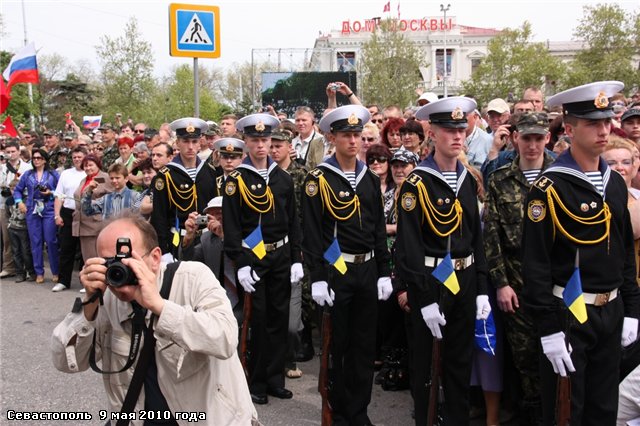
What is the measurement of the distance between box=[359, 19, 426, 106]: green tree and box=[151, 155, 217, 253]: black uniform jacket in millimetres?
34176

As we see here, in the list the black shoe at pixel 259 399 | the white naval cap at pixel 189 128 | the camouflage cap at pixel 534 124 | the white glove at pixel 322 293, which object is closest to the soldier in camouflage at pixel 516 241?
the camouflage cap at pixel 534 124

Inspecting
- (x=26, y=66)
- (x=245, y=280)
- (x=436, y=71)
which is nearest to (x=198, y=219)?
(x=245, y=280)

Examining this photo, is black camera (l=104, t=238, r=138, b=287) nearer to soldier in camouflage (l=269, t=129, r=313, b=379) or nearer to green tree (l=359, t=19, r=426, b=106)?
soldier in camouflage (l=269, t=129, r=313, b=379)

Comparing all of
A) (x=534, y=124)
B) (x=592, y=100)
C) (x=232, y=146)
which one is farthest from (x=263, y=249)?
(x=592, y=100)

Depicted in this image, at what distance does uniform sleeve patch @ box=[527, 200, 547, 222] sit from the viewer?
138 inches

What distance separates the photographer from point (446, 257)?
418 centimetres

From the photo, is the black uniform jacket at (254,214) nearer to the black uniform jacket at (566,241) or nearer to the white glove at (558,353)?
the black uniform jacket at (566,241)

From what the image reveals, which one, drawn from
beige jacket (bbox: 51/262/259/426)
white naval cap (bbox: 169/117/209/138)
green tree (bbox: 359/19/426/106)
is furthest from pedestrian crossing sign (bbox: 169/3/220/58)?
green tree (bbox: 359/19/426/106)

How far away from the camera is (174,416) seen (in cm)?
262

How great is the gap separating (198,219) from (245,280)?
49.9 inches

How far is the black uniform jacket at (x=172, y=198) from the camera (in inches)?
256

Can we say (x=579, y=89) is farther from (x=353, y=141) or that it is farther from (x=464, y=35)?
(x=464, y=35)

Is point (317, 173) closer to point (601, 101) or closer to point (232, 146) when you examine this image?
Result: point (232, 146)

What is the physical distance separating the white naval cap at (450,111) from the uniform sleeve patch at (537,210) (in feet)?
3.04
